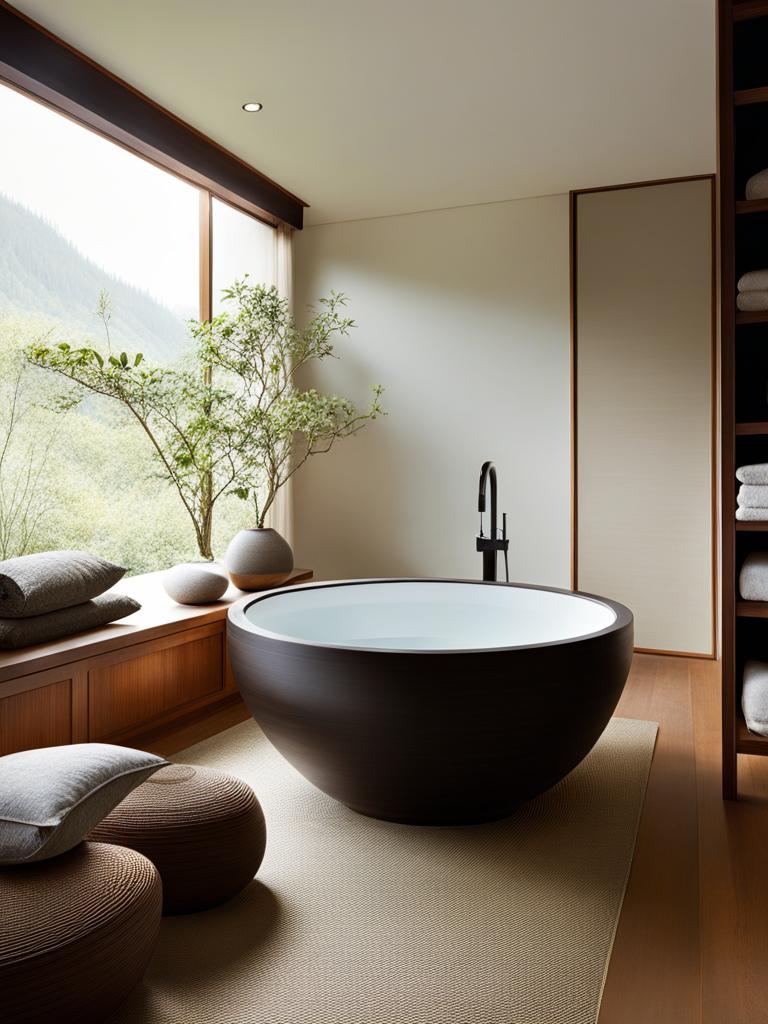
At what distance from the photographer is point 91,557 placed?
2.63 m

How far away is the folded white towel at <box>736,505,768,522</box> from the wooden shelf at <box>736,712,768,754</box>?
0.62 m

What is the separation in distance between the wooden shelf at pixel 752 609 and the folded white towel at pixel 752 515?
0.25 meters

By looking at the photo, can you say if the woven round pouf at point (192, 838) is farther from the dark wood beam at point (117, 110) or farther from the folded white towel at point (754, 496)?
the dark wood beam at point (117, 110)

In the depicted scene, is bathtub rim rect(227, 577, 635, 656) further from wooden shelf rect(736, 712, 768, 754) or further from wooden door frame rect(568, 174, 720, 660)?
wooden door frame rect(568, 174, 720, 660)

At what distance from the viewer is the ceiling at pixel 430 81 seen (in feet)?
8.82

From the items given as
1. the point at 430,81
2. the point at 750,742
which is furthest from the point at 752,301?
the point at 430,81

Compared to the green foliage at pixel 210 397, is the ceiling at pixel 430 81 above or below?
above

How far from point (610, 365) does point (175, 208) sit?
2.34m

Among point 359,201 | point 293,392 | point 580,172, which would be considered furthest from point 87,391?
point 580,172

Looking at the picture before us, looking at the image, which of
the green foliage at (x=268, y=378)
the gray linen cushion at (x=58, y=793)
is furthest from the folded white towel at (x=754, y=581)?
the green foliage at (x=268, y=378)

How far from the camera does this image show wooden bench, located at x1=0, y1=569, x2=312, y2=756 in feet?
7.33

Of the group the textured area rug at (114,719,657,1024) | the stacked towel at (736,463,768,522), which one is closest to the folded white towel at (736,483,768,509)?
the stacked towel at (736,463,768,522)

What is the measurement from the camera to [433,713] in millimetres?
1827

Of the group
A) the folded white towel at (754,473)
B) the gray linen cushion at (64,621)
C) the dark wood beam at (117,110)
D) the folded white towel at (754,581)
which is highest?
the dark wood beam at (117,110)
